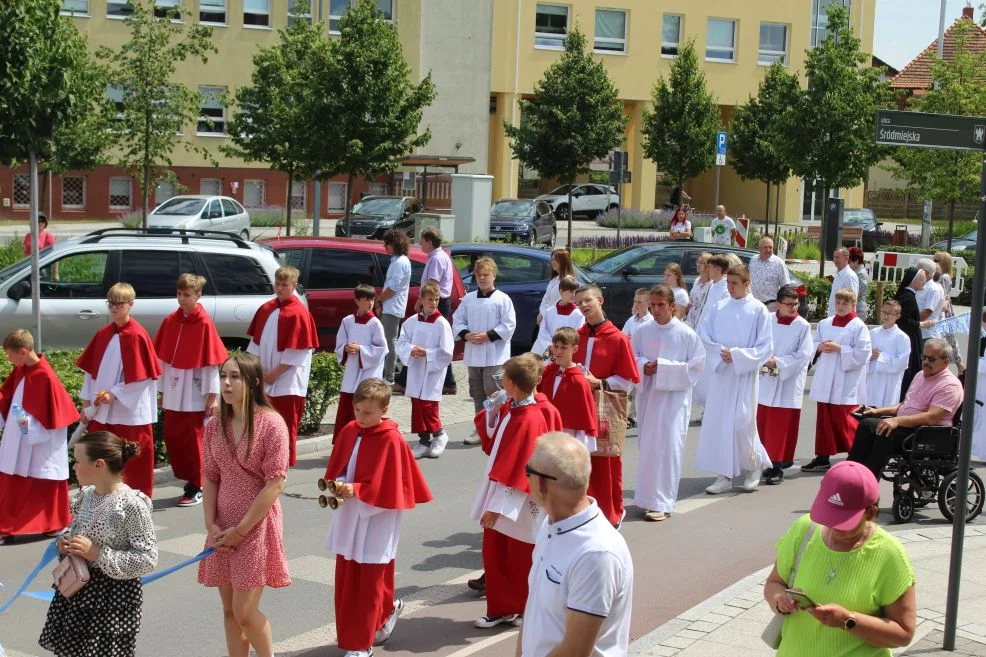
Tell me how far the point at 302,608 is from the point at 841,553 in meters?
4.28

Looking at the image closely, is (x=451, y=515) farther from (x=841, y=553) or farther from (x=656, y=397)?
(x=841, y=553)

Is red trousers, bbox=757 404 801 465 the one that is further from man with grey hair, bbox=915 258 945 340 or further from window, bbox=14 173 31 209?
window, bbox=14 173 31 209

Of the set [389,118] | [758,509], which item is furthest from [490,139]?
[758,509]

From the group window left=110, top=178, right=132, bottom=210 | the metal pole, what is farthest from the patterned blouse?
window left=110, top=178, right=132, bottom=210

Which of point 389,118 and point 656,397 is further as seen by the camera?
point 389,118

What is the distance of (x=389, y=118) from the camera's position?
1113 inches

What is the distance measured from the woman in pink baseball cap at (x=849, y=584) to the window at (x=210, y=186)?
148 feet

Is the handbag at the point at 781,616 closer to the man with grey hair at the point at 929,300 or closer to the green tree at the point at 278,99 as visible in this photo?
the man with grey hair at the point at 929,300

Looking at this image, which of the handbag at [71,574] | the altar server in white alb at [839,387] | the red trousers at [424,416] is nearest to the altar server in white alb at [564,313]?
the red trousers at [424,416]

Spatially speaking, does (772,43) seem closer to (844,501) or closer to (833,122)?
(833,122)

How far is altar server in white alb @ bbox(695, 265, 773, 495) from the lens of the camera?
11.4 m

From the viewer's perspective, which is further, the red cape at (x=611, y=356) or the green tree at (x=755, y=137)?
the green tree at (x=755, y=137)

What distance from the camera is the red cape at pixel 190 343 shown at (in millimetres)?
10469

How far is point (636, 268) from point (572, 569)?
15562 millimetres
